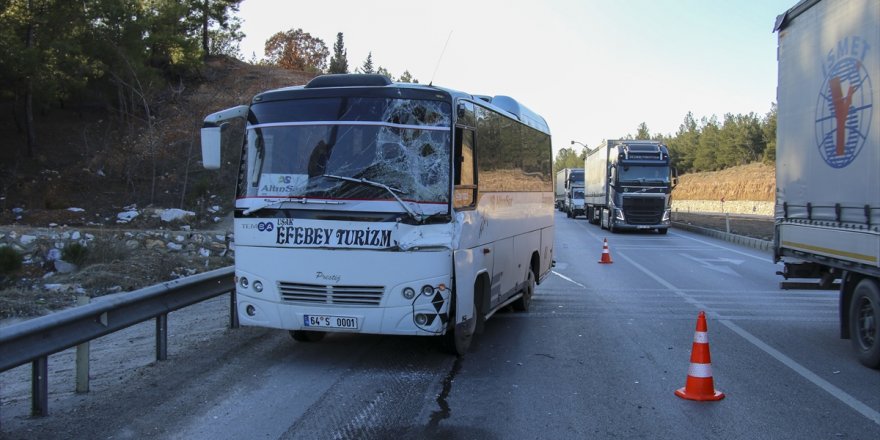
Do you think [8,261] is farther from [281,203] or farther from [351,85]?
[351,85]

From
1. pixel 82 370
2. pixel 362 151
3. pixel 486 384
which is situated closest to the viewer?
pixel 82 370

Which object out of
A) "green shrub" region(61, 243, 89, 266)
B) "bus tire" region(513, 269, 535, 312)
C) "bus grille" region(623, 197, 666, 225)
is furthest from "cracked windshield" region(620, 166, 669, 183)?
"green shrub" region(61, 243, 89, 266)

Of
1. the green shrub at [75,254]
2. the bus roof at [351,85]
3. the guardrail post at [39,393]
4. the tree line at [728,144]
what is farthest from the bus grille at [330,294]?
the tree line at [728,144]

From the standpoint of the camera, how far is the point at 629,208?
30469 mm

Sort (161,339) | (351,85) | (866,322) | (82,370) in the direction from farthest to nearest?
(866,322), (161,339), (351,85), (82,370)

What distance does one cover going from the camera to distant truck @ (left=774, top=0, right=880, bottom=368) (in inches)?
272

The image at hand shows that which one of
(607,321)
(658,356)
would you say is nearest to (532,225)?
(607,321)

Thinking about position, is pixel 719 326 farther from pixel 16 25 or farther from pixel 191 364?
pixel 16 25

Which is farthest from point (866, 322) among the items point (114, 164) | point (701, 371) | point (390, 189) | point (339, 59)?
point (339, 59)

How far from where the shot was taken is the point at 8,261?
1474cm

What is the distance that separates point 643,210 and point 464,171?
25111 millimetres

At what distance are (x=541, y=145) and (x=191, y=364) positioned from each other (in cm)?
693

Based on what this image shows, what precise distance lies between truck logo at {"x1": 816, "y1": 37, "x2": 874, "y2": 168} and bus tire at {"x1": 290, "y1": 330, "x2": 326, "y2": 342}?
6.28m

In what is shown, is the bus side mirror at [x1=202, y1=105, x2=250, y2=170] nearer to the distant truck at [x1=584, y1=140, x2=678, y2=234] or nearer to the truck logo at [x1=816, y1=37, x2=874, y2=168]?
the truck logo at [x1=816, y1=37, x2=874, y2=168]
